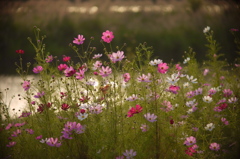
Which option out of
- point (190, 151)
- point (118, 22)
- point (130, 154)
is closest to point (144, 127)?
point (130, 154)

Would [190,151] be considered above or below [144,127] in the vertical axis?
below

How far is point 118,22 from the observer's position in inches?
462

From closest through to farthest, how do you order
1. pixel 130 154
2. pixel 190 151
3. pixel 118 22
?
pixel 130 154 < pixel 190 151 < pixel 118 22

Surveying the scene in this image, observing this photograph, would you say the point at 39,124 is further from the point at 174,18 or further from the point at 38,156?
the point at 174,18

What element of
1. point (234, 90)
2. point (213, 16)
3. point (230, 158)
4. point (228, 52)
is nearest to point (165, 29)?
point (213, 16)

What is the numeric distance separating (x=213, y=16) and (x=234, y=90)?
960 cm

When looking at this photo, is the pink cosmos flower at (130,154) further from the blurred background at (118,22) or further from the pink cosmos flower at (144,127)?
the blurred background at (118,22)

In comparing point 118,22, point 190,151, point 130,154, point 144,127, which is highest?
point 118,22

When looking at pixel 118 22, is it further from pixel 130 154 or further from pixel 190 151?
pixel 130 154

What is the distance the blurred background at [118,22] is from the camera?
1023cm

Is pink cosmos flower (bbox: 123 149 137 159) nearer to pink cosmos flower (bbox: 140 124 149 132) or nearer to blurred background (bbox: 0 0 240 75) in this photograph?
pink cosmos flower (bbox: 140 124 149 132)

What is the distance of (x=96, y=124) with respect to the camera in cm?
233

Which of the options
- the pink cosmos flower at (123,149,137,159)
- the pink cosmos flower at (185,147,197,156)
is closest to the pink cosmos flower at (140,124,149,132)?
the pink cosmos flower at (123,149,137,159)

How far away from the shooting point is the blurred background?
10227 millimetres
